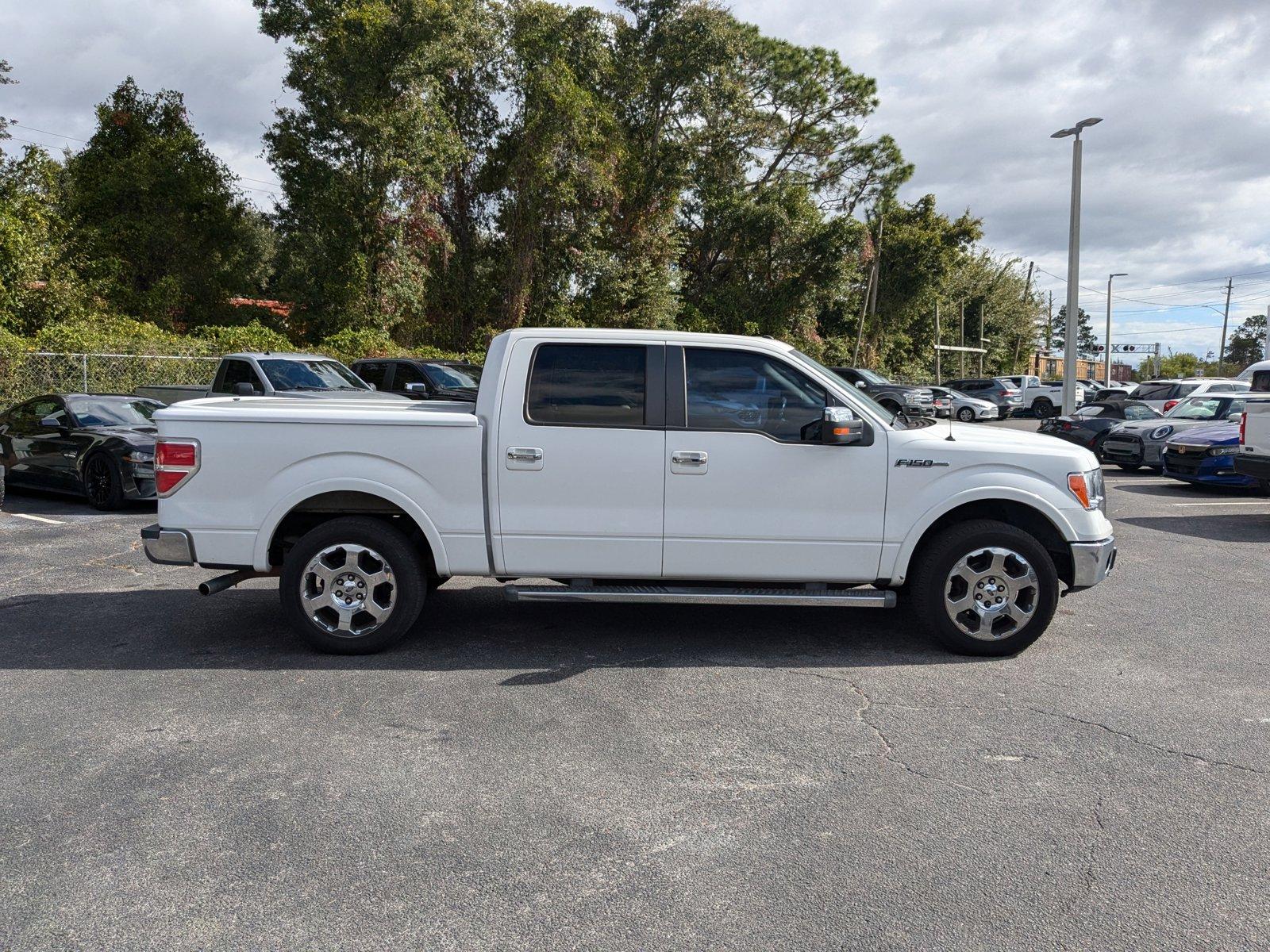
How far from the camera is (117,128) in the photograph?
1188 inches

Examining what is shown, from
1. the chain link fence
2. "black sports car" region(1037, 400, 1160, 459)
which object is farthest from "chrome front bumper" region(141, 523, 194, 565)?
"black sports car" region(1037, 400, 1160, 459)

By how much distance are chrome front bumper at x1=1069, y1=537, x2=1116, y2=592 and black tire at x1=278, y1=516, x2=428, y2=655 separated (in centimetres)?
382

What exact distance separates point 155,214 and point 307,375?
67.0ft

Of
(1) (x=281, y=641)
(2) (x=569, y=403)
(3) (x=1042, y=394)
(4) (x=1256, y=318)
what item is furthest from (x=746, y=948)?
(4) (x=1256, y=318)

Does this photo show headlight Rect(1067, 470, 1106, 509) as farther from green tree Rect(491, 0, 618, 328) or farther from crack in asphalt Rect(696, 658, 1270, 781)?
green tree Rect(491, 0, 618, 328)

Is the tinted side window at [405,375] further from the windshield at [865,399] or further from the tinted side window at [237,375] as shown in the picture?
the windshield at [865,399]

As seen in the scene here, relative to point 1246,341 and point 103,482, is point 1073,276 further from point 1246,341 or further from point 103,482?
point 1246,341

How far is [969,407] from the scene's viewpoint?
34.2 m

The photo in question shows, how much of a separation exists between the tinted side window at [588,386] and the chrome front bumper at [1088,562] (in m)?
2.66

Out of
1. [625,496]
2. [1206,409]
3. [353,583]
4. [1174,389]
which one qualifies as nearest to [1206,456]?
[1206,409]

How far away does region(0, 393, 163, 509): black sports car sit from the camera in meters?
11.2

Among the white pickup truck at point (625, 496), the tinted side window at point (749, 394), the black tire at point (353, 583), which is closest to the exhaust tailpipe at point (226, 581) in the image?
the white pickup truck at point (625, 496)

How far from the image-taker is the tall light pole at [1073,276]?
23.3 metres

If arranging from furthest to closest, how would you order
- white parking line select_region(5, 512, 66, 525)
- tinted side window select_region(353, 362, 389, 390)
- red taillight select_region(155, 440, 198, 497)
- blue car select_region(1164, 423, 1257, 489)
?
1. tinted side window select_region(353, 362, 389, 390)
2. blue car select_region(1164, 423, 1257, 489)
3. white parking line select_region(5, 512, 66, 525)
4. red taillight select_region(155, 440, 198, 497)
